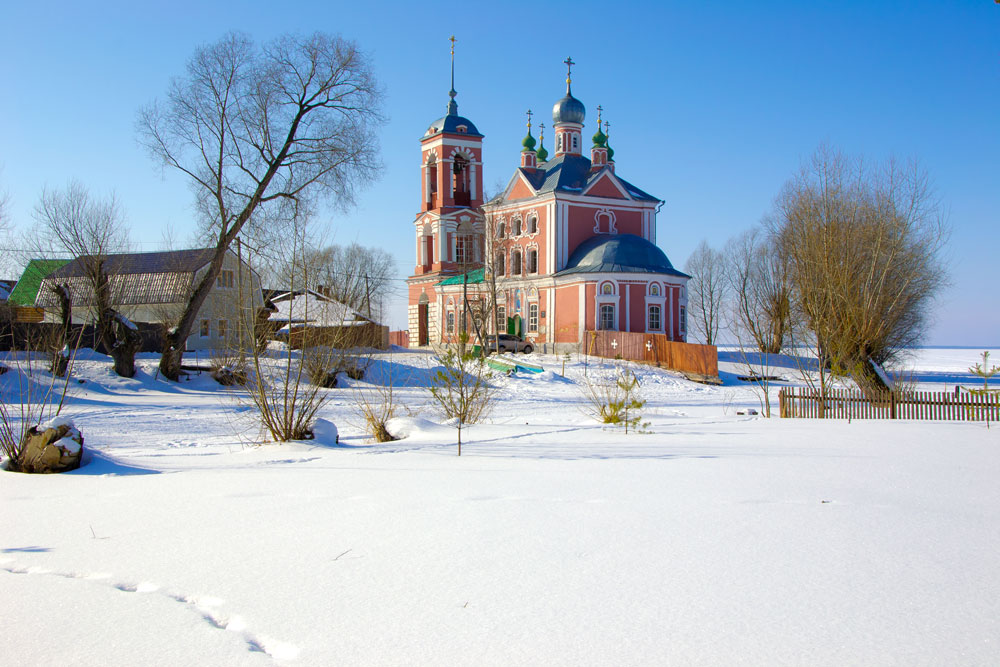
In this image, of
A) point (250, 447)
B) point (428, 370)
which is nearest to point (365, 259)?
point (428, 370)

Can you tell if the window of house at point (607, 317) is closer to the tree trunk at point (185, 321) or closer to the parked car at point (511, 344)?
the parked car at point (511, 344)

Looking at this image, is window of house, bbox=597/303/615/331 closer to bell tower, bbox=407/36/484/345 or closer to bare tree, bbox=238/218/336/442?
bell tower, bbox=407/36/484/345

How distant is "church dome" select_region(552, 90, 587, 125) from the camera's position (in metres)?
45.5

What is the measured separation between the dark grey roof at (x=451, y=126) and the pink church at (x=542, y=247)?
0.22 feet

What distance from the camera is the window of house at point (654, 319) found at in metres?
37.6

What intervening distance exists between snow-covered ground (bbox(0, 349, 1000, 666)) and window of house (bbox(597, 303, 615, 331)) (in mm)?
27118

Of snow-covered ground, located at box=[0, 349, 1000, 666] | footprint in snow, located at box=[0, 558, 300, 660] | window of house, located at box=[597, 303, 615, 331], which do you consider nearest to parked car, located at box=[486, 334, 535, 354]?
window of house, located at box=[597, 303, 615, 331]

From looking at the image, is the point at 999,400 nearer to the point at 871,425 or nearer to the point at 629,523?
the point at 871,425

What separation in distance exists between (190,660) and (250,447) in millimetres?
8814

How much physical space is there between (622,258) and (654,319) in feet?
11.0

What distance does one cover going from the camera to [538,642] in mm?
3719

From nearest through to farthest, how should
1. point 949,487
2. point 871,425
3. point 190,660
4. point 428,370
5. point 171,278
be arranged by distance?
point 190,660, point 949,487, point 871,425, point 428,370, point 171,278

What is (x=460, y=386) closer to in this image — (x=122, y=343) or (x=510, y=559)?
(x=510, y=559)

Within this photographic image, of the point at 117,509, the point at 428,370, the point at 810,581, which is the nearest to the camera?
the point at 810,581
